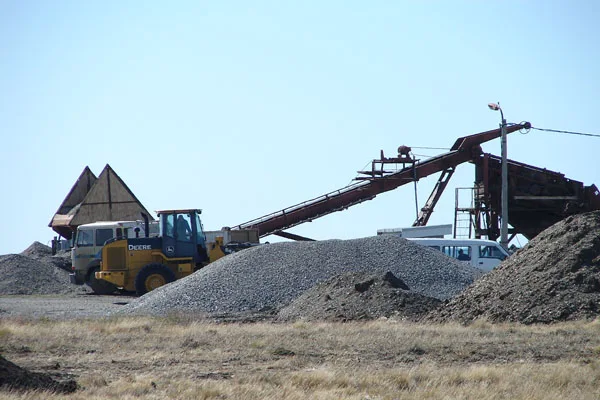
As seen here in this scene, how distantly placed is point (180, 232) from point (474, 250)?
9757 millimetres

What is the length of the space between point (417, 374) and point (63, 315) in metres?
13.3

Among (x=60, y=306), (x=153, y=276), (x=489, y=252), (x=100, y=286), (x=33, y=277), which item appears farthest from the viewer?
(x=33, y=277)

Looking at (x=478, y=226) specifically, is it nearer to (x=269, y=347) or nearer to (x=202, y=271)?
(x=202, y=271)

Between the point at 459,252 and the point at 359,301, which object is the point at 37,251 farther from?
the point at 359,301

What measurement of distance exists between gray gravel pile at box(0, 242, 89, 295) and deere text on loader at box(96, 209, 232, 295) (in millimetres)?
4764

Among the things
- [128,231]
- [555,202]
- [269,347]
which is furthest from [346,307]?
[555,202]

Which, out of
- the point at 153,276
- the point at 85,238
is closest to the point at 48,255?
the point at 85,238

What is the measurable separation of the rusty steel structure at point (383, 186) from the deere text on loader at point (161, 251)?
7.75 meters

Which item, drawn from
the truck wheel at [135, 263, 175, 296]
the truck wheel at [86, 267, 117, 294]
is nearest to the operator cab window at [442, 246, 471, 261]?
the truck wheel at [135, 263, 175, 296]

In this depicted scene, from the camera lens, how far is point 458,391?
10.7 meters

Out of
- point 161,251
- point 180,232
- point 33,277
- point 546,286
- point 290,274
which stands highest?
point 180,232

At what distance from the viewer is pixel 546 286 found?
19656 mm

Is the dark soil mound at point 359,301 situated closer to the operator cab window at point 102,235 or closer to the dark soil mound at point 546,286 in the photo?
the dark soil mound at point 546,286

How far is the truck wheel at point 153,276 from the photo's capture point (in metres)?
30.0
